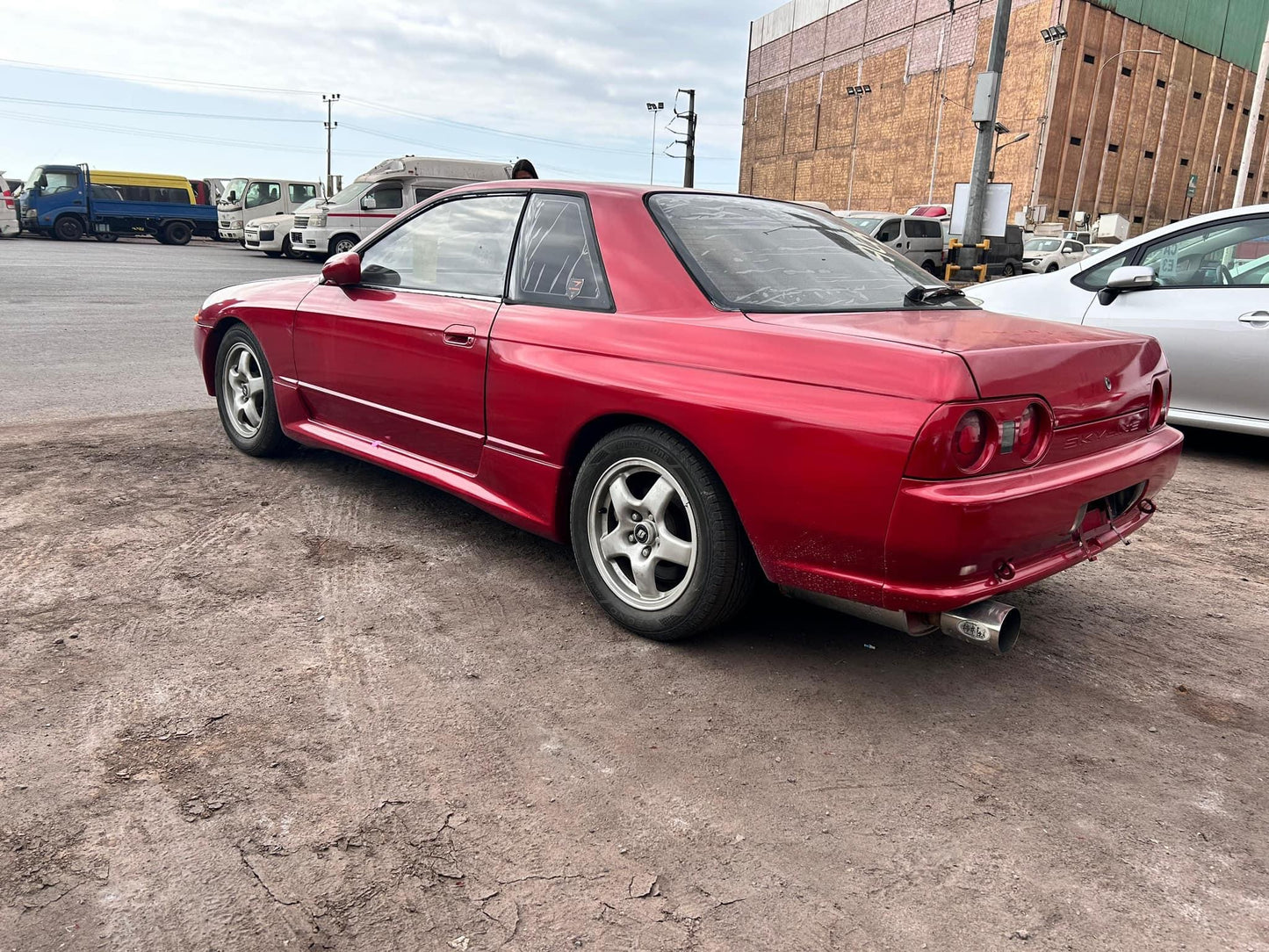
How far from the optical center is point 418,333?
3725 millimetres

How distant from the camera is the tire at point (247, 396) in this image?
15.8 ft

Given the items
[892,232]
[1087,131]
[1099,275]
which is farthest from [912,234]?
[1087,131]

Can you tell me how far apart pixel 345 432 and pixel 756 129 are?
229 ft

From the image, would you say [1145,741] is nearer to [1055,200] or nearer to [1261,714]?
[1261,714]

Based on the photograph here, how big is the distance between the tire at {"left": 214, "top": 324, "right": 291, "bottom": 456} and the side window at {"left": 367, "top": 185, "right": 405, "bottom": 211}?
55.8ft

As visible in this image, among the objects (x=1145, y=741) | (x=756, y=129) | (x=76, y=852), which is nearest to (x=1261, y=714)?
(x=1145, y=741)

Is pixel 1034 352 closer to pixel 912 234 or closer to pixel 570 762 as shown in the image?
pixel 570 762

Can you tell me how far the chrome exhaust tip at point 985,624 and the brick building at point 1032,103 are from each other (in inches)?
1915

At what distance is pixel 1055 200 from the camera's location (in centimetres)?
4753

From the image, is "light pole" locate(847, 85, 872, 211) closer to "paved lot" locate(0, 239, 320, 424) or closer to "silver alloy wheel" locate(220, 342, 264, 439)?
"paved lot" locate(0, 239, 320, 424)

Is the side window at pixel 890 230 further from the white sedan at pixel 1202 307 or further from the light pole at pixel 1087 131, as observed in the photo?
the light pole at pixel 1087 131

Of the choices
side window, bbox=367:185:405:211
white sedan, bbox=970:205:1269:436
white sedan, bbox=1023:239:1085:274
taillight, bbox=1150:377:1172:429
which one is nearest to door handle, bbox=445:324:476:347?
taillight, bbox=1150:377:1172:429

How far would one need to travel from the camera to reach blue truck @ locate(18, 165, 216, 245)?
2970 centimetres

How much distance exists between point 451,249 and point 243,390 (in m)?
1.80
